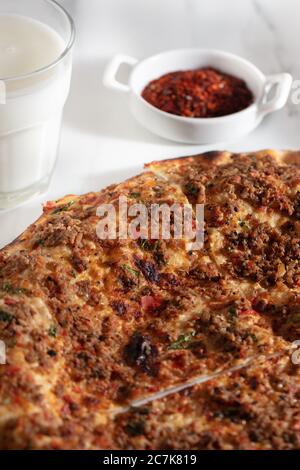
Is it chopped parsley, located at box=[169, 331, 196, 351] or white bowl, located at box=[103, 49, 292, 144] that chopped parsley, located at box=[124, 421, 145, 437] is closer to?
chopped parsley, located at box=[169, 331, 196, 351]

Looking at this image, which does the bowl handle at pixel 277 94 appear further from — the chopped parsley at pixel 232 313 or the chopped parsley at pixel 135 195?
the chopped parsley at pixel 232 313

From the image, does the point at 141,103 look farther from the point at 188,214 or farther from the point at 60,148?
the point at 188,214

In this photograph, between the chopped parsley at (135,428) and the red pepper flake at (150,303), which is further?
the red pepper flake at (150,303)

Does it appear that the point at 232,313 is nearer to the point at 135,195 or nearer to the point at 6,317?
the point at 135,195

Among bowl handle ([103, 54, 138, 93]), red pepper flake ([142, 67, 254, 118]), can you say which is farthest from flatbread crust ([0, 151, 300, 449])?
bowl handle ([103, 54, 138, 93])

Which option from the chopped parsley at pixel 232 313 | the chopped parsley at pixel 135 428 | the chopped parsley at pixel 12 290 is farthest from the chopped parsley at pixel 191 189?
the chopped parsley at pixel 135 428
